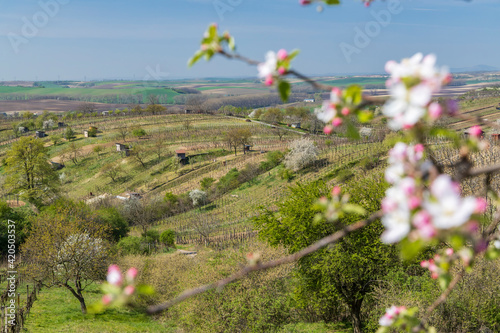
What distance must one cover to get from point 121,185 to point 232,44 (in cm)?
6033

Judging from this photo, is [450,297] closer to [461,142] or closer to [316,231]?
[316,231]

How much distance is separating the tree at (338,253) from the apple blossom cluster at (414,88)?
13029mm

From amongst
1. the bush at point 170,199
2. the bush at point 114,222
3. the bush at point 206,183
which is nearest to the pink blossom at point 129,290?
the bush at point 114,222

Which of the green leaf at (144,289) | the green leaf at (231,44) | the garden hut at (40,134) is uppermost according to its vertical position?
the green leaf at (231,44)

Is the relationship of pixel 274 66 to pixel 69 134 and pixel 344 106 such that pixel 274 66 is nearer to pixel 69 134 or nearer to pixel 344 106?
pixel 344 106

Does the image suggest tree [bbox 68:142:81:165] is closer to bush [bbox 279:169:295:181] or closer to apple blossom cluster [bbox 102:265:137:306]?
bush [bbox 279:169:295:181]

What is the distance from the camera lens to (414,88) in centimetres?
115

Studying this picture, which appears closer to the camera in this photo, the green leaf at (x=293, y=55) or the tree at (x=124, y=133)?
the green leaf at (x=293, y=55)

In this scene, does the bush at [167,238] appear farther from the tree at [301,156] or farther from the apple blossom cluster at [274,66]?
the apple blossom cluster at [274,66]

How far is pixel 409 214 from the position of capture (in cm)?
108

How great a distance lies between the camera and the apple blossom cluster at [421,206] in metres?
0.96

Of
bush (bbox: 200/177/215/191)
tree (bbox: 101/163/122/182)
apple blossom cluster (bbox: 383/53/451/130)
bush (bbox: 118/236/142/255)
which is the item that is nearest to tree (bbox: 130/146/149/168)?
tree (bbox: 101/163/122/182)

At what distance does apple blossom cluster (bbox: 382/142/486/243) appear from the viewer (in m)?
0.96

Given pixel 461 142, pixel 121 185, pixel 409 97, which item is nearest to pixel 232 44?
pixel 409 97
